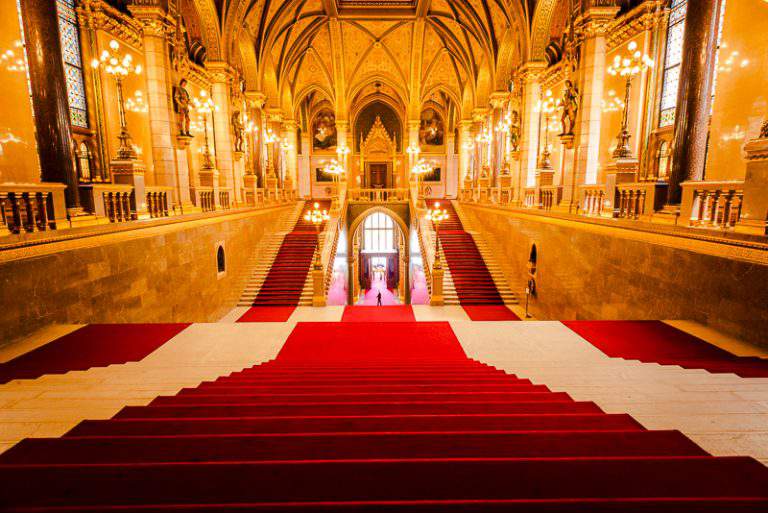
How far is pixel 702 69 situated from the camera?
6969 mm

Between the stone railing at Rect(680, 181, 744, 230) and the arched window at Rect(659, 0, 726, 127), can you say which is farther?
the arched window at Rect(659, 0, 726, 127)

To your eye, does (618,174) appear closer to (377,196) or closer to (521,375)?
(521,375)

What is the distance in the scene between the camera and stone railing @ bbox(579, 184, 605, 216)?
9648 mm

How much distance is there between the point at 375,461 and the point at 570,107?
12628 millimetres

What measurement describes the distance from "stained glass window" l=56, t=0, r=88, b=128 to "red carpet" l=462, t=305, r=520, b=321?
43.0ft

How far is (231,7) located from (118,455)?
1743cm

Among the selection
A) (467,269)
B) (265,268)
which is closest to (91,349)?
(265,268)

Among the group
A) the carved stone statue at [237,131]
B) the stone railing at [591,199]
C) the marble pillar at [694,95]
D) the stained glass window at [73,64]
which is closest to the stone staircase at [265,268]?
the carved stone statue at [237,131]

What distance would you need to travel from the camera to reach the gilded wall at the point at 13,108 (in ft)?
28.8

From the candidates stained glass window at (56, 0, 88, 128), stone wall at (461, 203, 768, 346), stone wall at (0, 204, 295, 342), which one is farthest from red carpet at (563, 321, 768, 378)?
stained glass window at (56, 0, 88, 128)

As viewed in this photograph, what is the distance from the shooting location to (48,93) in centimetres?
680

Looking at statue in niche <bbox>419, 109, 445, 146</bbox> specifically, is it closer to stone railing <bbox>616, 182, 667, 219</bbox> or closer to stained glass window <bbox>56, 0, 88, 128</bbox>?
stained glass window <bbox>56, 0, 88, 128</bbox>

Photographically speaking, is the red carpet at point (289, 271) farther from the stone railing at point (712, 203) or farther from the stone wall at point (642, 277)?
the stone railing at point (712, 203)

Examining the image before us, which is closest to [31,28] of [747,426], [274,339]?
[274,339]
